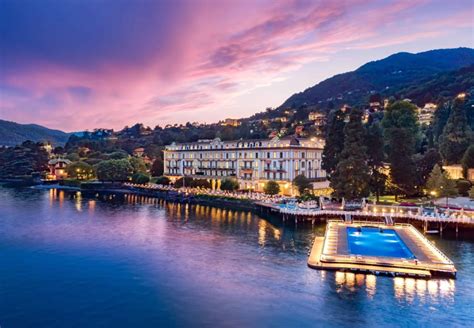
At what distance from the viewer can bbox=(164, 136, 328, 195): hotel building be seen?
88500 mm

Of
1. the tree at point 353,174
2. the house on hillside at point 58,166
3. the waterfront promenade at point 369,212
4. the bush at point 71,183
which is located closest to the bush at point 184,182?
the waterfront promenade at point 369,212

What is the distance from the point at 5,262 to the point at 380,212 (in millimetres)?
48005

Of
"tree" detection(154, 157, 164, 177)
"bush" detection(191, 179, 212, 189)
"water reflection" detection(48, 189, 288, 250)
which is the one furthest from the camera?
"tree" detection(154, 157, 164, 177)

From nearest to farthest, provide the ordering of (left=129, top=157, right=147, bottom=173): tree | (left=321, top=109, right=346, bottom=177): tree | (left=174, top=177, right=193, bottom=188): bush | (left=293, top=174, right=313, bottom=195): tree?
(left=321, top=109, right=346, bottom=177): tree
(left=293, top=174, right=313, bottom=195): tree
(left=174, top=177, right=193, bottom=188): bush
(left=129, top=157, right=147, bottom=173): tree

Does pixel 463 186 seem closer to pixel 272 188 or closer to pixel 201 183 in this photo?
pixel 272 188

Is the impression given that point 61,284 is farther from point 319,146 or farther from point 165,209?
point 319,146

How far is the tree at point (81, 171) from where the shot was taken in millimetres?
137125

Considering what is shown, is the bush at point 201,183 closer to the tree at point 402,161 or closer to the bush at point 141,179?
the bush at point 141,179

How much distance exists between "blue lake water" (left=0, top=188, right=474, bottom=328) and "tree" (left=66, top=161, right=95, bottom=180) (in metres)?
83.5

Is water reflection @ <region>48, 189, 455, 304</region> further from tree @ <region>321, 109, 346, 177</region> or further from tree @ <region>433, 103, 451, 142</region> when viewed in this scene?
tree @ <region>433, 103, 451, 142</region>

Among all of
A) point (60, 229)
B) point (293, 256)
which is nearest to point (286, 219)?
point (293, 256)

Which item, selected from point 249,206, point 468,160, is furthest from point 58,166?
point 468,160

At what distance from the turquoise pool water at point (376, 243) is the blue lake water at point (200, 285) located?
4.85 m

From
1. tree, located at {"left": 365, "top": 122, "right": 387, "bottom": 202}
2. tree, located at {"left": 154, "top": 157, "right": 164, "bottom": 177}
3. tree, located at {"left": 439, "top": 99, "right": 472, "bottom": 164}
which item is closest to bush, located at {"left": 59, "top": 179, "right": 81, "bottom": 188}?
tree, located at {"left": 154, "top": 157, "right": 164, "bottom": 177}
